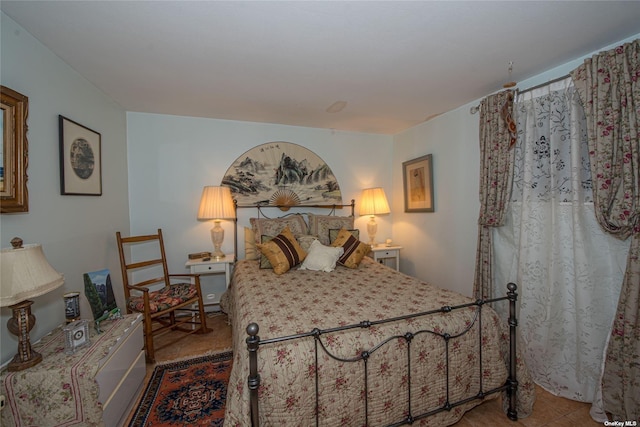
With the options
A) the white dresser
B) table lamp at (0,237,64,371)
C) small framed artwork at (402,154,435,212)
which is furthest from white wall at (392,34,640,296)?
table lamp at (0,237,64,371)

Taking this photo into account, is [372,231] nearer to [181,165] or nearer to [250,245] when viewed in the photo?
[250,245]

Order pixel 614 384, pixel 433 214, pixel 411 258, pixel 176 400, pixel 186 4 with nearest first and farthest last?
pixel 186 4
pixel 614 384
pixel 176 400
pixel 433 214
pixel 411 258

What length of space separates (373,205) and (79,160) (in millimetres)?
3149

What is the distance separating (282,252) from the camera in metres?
2.76

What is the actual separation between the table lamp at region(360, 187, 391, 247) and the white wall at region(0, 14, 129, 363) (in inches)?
117

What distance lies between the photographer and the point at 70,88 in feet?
6.97

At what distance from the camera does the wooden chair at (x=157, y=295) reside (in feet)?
7.94

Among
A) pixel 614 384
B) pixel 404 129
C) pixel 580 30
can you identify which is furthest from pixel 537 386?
pixel 404 129

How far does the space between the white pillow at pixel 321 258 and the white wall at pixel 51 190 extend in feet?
6.13

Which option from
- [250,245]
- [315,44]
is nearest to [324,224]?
[250,245]

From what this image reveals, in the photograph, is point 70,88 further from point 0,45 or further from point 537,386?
point 537,386

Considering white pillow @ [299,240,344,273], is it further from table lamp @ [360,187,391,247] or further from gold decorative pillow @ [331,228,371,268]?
table lamp @ [360,187,391,247]

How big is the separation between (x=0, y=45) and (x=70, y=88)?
0.64 meters

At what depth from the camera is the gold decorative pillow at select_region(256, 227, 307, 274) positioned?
268 centimetres
